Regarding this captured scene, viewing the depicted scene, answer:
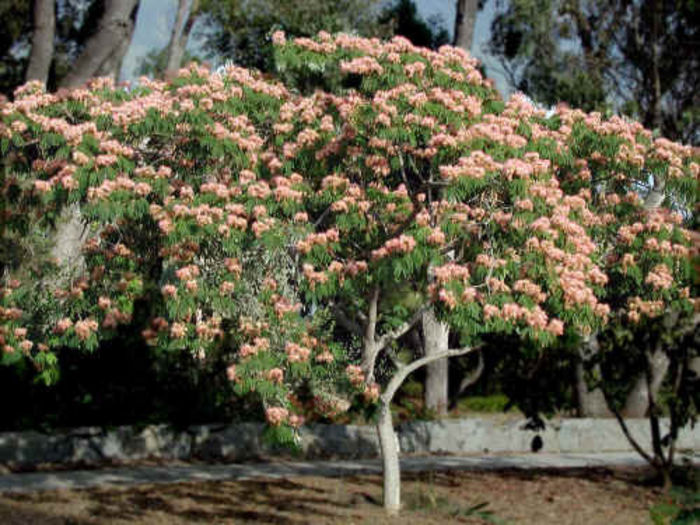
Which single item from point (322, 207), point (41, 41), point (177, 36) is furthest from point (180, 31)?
point (322, 207)

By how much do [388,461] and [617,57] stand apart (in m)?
18.7

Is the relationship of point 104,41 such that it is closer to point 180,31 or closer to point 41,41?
point 41,41

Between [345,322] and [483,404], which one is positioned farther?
[483,404]

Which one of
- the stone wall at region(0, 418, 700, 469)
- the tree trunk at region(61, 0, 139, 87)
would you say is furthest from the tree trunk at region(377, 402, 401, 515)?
the tree trunk at region(61, 0, 139, 87)

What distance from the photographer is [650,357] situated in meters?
11.3

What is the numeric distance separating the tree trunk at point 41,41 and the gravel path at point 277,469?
7.59m

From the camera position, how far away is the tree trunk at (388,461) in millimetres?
9320

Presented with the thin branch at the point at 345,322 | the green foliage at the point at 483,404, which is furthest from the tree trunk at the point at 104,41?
the green foliage at the point at 483,404

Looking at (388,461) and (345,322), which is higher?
(345,322)

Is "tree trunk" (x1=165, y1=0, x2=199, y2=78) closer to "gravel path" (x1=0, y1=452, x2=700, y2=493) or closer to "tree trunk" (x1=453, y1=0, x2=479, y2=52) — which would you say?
"tree trunk" (x1=453, y1=0, x2=479, y2=52)

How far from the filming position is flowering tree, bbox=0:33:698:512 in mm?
7203

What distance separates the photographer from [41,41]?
1641cm

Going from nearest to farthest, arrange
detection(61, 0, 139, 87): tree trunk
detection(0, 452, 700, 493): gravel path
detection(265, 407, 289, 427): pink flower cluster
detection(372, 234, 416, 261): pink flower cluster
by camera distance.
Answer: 1. detection(372, 234, 416, 261): pink flower cluster
2. detection(265, 407, 289, 427): pink flower cluster
3. detection(0, 452, 700, 493): gravel path
4. detection(61, 0, 139, 87): tree trunk

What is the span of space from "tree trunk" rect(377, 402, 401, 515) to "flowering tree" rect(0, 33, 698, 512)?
629mm
